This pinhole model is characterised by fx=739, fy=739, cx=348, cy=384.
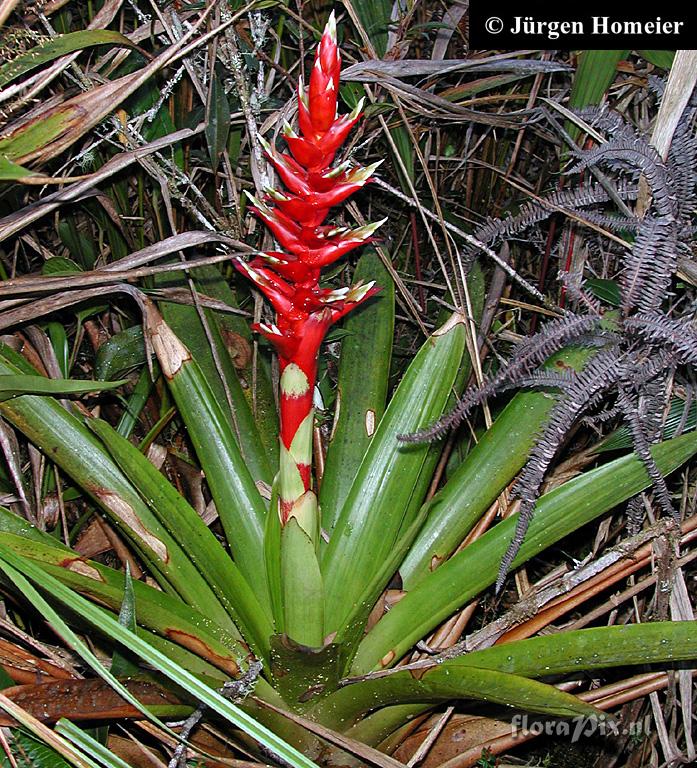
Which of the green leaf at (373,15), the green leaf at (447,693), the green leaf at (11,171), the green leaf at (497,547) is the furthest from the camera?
the green leaf at (373,15)

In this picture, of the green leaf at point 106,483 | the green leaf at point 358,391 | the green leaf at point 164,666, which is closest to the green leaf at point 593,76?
the green leaf at point 358,391

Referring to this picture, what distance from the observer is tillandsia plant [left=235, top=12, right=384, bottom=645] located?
35.5 inches

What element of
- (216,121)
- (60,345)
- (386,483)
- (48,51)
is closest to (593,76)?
(216,121)

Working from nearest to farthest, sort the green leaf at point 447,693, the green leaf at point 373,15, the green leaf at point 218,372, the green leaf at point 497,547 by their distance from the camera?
the green leaf at point 447,693 < the green leaf at point 497,547 < the green leaf at point 218,372 < the green leaf at point 373,15

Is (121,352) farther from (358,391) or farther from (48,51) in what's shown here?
(48,51)

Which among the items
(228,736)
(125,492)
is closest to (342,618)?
(228,736)

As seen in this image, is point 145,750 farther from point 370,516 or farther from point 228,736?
point 370,516

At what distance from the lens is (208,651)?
1233 mm

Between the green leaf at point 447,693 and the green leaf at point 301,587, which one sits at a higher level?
the green leaf at point 301,587

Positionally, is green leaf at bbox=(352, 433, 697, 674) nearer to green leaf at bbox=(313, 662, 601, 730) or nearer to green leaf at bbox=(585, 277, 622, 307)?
green leaf at bbox=(313, 662, 601, 730)

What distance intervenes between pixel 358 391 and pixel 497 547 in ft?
1.36

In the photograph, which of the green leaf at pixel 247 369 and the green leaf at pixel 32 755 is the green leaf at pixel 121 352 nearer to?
the green leaf at pixel 247 369

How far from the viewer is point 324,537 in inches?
56.0

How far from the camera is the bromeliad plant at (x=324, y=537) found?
1.11m
